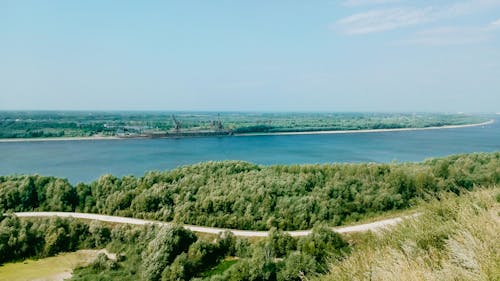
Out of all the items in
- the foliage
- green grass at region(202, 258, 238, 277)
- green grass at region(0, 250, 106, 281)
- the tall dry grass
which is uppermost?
the tall dry grass

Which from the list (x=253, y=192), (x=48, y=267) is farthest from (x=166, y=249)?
(x=253, y=192)

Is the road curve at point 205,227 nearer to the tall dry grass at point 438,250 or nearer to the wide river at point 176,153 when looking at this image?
the tall dry grass at point 438,250

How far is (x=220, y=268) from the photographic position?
1334cm

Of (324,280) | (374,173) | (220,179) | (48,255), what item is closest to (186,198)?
(220,179)

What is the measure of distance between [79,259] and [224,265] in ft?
19.7

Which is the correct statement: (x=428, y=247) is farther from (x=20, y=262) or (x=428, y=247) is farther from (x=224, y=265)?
(x=20, y=262)

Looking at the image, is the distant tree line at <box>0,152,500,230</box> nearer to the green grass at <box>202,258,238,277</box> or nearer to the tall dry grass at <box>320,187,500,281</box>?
the green grass at <box>202,258,238,277</box>

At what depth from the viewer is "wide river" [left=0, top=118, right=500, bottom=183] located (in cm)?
3396

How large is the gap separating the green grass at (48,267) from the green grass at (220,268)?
4891mm

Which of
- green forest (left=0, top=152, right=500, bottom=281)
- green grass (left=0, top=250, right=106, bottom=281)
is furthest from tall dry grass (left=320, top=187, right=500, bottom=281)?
green grass (left=0, top=250, right=106, bottom=281)

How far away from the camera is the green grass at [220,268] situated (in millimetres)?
12898

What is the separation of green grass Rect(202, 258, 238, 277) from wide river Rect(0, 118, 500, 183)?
1902 centimetres

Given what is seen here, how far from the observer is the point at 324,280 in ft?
12.3

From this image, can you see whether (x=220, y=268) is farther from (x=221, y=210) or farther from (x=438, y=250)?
(x=438, y=250)
